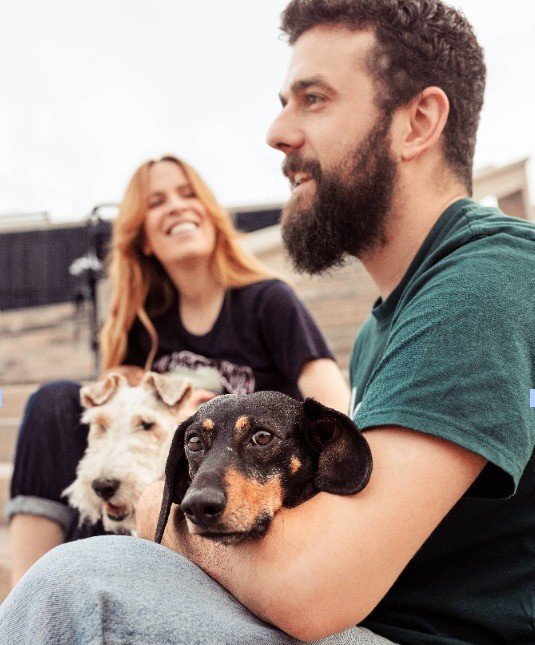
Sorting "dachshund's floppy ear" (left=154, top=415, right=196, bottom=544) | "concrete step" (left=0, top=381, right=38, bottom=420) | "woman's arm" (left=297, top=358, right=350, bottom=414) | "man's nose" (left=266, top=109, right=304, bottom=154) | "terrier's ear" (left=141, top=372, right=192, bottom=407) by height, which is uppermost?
"man's nose" (left=266, top=109, right=304, bottom=154)

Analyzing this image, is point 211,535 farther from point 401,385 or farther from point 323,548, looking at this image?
point 401,385

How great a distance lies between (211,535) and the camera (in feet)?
3.84

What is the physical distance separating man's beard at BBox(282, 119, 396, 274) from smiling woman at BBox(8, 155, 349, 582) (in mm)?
752

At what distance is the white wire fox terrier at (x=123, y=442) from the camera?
2.10m

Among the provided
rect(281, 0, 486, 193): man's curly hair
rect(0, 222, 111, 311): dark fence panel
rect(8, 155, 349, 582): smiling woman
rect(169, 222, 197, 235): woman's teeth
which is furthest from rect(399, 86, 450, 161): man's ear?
rect(0, 222, 111, 311): dark fence panel

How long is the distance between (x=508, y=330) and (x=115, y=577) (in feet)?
2.72

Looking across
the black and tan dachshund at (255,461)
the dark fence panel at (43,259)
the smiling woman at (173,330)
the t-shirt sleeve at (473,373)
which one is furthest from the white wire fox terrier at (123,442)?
the dark fence panel at (43,259)

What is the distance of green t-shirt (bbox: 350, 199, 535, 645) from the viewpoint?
1.14 m

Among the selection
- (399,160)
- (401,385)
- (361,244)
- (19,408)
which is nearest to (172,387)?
(361,244)

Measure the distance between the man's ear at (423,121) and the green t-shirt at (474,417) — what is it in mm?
429

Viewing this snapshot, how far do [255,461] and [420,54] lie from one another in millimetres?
1210

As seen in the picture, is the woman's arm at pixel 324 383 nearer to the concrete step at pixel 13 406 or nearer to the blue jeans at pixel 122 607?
the blue jeans at pixel 122 607

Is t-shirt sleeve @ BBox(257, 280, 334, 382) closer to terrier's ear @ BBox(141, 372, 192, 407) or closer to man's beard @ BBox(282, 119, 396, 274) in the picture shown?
terrier's ear @ BBox(141, 372, 192, 407)

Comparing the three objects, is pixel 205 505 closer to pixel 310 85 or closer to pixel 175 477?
pixel 175 477
